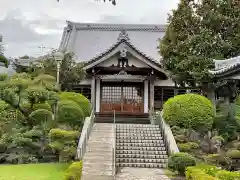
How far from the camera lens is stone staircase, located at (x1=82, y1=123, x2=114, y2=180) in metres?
12.1

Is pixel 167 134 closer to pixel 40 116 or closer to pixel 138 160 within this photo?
pixel 138 160

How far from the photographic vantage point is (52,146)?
49.8ft

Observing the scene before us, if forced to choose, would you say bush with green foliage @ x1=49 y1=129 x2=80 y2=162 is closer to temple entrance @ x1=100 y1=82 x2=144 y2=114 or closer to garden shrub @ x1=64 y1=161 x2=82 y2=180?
garden shrub @ x1=64 y1=161 x2=82 y2=180

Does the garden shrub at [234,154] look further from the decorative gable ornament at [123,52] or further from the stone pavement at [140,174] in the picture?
the decorative gable ornament at [123,52]

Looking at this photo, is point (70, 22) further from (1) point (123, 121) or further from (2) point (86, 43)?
(1) point (123, 121)

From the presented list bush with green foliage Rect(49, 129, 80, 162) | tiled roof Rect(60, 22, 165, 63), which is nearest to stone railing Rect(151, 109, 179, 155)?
bush with green foliage Rect(49, 129, 80, 162)

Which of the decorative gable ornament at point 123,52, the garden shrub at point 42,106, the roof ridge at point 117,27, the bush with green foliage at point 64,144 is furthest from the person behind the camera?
the roof ridge at point 117,27

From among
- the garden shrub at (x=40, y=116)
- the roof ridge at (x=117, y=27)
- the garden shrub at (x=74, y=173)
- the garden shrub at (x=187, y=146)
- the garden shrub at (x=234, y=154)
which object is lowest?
the garden shrub at (x=74, y=173)

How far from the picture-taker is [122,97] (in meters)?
29.3

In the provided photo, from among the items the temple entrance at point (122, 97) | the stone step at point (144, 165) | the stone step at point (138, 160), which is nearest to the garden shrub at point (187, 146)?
the stone step at point (138, 160)

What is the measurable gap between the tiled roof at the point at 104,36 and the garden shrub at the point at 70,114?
608 inches

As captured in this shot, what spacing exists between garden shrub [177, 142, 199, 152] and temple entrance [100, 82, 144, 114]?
39.0 ft

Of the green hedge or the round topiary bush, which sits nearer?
the green hedge

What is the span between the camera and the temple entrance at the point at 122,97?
28795 millimetres
